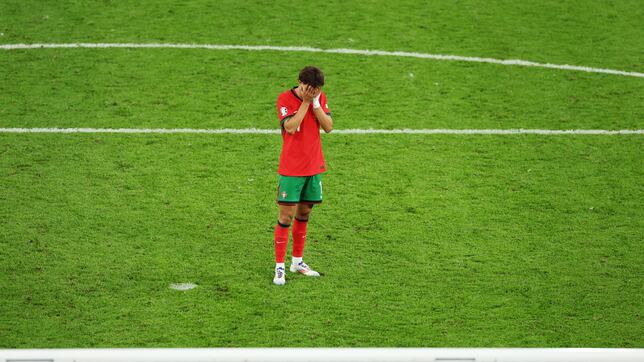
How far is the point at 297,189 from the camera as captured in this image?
25.0ft

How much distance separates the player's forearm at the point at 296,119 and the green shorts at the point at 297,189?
415 mm

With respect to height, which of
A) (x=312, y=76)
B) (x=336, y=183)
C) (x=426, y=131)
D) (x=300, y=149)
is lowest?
(x=336, y=183)

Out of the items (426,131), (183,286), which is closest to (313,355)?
(183,286)

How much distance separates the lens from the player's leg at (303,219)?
7707 mm

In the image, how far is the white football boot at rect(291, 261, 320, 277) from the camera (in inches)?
317

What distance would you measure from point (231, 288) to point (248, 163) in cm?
285

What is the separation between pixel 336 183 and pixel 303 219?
2.14 metres

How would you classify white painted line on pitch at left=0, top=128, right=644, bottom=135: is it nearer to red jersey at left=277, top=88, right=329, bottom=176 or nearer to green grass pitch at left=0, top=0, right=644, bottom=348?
green grass pitch at left=0, top=0, right=644, bottom=348

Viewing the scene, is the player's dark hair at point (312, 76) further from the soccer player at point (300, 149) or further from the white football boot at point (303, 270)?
the white football boot at point (303, 270)

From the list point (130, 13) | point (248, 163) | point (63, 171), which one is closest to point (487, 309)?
point (248, 163)

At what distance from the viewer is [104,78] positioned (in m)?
12.1

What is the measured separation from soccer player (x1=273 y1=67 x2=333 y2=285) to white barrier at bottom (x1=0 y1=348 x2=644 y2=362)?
11.3 ft

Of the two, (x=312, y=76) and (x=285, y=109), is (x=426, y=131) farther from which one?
(x=312, y=76)

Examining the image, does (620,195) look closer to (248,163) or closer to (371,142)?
(371,142)
